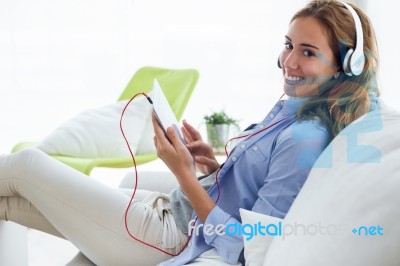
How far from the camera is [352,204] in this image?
99 centimetres

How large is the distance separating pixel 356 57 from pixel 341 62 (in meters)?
0.07

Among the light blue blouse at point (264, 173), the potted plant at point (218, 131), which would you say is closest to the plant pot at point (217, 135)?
the potted plant at point (218, 131)

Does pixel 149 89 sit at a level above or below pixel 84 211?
below

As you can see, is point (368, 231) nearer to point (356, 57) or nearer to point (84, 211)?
point (356, 57)

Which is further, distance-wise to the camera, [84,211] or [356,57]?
[84,211]

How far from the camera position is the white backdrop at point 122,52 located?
4789 mm

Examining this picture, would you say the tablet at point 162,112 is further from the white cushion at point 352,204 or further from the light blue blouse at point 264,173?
the white cushion at point 352,204

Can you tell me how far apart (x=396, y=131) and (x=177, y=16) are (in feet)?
13.0

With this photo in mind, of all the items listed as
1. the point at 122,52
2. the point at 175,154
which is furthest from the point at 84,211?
the point at 122,52

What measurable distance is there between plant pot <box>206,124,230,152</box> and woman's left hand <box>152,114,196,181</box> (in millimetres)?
2465

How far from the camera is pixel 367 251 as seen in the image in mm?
935

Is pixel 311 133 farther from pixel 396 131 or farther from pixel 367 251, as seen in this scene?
pixel 367 251

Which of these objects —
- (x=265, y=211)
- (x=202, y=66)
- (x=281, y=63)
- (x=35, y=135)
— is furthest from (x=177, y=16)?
(x=265, y=211)

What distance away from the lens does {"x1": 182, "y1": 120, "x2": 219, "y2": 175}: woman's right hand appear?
5.21ft
